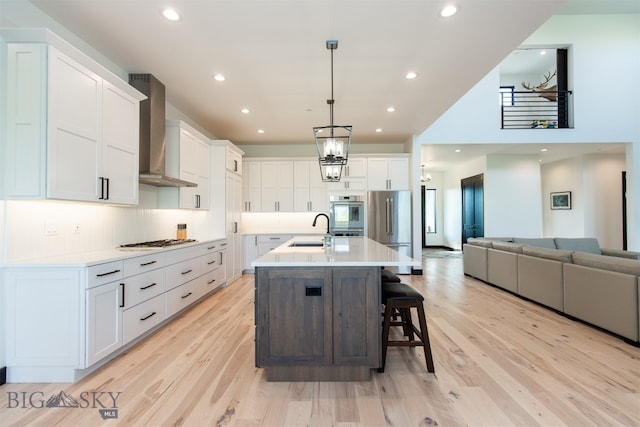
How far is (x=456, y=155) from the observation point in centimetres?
764

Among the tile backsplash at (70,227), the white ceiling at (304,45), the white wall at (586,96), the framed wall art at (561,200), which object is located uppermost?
the white wall at (586,96)

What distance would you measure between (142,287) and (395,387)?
2.35 meters

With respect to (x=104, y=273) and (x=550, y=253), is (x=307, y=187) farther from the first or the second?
(x=104, y=273)

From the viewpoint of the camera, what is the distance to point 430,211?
11086 millimetres

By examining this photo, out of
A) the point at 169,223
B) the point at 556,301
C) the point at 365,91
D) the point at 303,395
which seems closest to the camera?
the point at 303,395

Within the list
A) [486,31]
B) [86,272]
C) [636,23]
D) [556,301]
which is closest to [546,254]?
[556,301]

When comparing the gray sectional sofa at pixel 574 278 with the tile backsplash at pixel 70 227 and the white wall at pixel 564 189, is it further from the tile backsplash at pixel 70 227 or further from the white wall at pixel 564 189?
the tile backsplash at pixel 70 227

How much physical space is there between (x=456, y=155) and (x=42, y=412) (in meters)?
8.24

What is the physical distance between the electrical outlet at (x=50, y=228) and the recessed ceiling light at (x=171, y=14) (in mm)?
1922

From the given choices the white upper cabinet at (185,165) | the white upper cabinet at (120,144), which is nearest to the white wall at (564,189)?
the white upper cabinet at (185,165)

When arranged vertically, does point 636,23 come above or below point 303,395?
above

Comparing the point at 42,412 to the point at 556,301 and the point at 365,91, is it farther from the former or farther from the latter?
the point at 556,301

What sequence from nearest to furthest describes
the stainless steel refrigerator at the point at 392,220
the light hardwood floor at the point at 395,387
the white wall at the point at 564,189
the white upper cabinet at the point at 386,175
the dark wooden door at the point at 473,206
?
the light hardwood floor at the point at 395,387
the stainless steel refrigerator at the point at 392,220
the white upper cabinet at the point at 386,175
the white wall at the point at 564,189
the dark wooden door at the point at 473,206

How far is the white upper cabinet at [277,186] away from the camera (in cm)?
631
